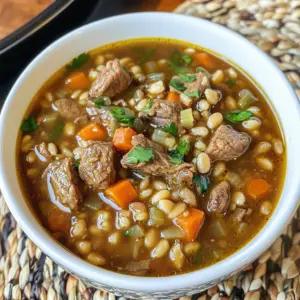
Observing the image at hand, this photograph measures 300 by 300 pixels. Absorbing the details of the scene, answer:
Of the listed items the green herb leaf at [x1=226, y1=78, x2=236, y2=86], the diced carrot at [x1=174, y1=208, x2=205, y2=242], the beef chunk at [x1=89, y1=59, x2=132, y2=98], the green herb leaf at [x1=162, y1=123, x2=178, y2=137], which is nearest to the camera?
the diced carrot at [x1=174, y1=208, x2=205, y2=242]

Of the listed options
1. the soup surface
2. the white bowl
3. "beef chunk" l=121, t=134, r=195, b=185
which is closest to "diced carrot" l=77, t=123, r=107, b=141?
the soup surface

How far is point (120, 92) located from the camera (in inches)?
107

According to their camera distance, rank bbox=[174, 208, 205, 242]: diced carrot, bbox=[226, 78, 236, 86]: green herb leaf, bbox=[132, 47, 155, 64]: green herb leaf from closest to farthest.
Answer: bbox=[174, 208, 205, 242]: diced carrot
bbox=[226, 78, 236, 86]: green herb leaf
bbox=[132, 47, 155, 64]: green herb leaf

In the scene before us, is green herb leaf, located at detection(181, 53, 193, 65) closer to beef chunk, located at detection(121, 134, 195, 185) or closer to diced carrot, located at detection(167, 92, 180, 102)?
diced carrot, located at detection(167, 92, 180, 102)

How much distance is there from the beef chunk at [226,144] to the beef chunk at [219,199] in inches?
6.1

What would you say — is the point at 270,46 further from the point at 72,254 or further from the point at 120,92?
the point at 72,254

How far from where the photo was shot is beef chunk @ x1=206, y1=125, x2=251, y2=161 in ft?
7.82

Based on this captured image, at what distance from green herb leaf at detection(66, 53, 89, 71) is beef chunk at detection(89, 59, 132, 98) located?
0.19 meters

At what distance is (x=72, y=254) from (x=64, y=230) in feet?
0.51

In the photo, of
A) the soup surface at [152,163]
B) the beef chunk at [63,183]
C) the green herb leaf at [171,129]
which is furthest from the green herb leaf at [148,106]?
the beef chunk at [63,183]

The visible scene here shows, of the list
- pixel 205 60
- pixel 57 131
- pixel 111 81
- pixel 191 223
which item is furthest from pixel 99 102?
pixel 191 223

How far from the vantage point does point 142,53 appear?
289 cm

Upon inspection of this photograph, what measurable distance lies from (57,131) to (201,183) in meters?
0.76

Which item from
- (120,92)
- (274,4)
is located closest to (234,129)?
(120,92)
